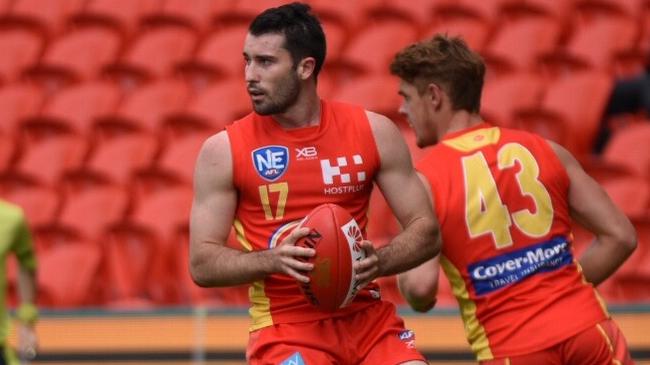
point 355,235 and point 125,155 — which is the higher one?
point 355,235

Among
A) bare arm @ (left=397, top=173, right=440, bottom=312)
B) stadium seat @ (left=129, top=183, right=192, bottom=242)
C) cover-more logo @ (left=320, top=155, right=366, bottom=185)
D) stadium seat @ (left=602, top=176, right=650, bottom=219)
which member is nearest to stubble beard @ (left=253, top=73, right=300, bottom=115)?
cover-more logo @ (left=320, top=155, right=366, bottom=185)

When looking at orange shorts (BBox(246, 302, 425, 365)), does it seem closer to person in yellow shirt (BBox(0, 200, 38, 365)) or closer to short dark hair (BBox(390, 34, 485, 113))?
short dark hair (BBox(390, 34, 485, 113))

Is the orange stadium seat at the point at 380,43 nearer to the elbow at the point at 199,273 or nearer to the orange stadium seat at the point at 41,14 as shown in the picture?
the orange stadium seat at the point at 41,14

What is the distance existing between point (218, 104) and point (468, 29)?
6.38ft

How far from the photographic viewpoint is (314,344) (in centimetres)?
500

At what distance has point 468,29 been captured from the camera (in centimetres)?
1178

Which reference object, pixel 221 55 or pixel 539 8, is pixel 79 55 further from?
pixel 539 8

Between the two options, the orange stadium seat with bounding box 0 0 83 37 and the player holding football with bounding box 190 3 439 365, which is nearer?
the player holding football with bounding box 190 3 439 365

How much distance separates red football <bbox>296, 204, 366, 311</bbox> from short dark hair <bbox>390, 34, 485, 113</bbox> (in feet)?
3.50

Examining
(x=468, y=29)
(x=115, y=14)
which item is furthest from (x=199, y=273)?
(x=115, y=14)

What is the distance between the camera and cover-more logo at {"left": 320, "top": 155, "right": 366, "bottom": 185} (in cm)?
507

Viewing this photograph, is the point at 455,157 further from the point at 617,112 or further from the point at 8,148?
the point at 8,148

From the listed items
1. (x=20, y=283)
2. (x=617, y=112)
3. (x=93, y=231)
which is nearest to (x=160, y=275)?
(x=93, y=231)

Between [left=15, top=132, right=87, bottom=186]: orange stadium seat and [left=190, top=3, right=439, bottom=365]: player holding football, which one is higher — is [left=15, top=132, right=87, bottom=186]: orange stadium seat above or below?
below
